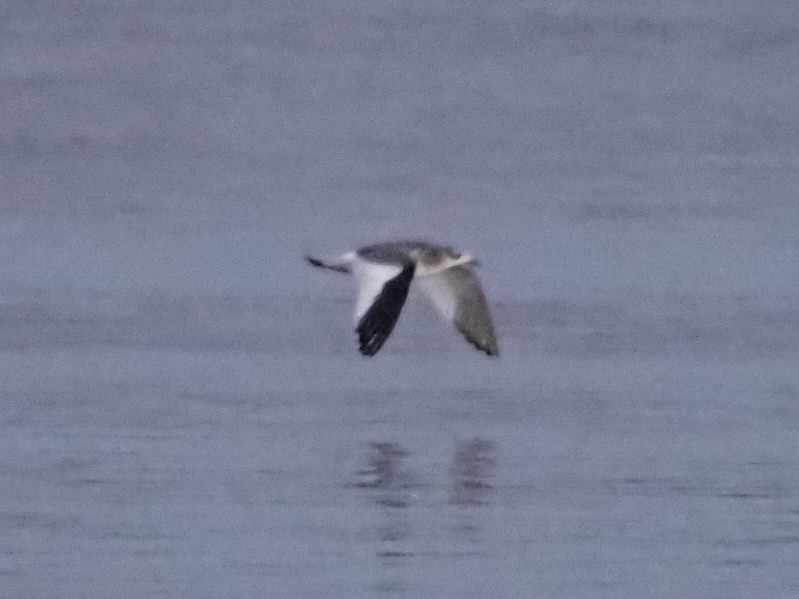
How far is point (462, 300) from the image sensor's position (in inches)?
414

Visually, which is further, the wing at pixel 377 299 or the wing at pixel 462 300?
the wing at pixel 462 300

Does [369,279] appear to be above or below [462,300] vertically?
above

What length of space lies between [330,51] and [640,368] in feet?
30.8

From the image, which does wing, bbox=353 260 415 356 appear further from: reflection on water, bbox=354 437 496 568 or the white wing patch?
reflection on water, bbox=354 437 496 568

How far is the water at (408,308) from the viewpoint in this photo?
25.7ft

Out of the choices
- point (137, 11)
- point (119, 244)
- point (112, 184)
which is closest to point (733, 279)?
point (119, 244)

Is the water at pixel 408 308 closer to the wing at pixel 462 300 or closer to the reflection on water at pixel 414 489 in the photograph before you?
the reflection on water at pixel 414 489

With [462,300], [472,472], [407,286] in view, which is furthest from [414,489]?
[462,300]

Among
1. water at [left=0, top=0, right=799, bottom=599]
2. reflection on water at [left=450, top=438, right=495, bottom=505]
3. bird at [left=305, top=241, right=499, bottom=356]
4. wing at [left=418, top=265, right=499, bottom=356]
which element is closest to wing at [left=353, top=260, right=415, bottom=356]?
bird at [left=305, top=241, right=499, bottom=356]

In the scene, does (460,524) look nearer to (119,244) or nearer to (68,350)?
(68,350)

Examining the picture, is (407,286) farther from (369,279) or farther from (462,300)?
(462,300)

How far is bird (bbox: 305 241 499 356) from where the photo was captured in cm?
938

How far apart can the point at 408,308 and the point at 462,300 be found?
6.34 feet

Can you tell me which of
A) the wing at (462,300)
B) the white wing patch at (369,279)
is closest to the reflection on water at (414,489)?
the white wing patch at (369,279)
